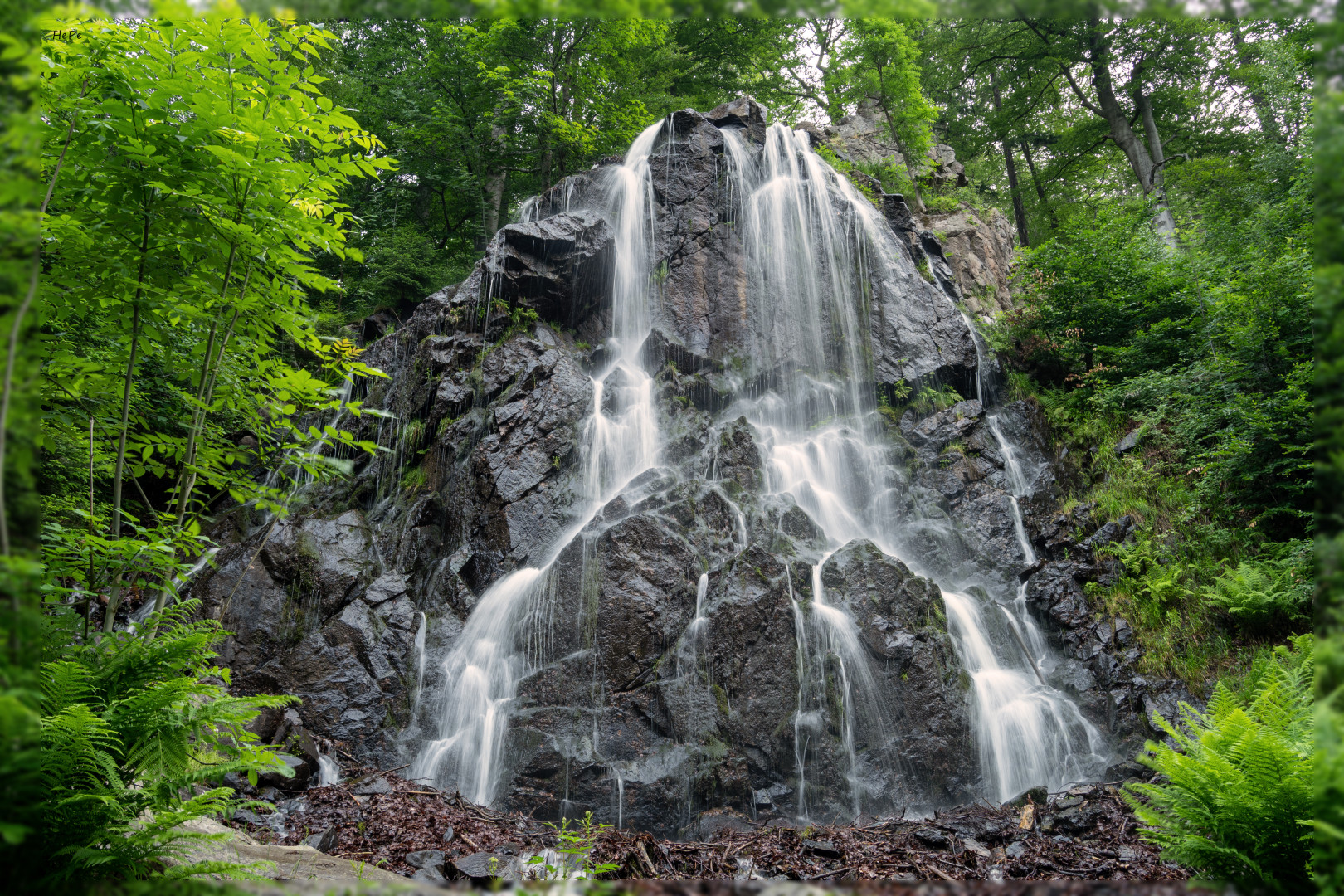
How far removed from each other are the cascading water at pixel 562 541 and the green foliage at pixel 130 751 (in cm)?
510

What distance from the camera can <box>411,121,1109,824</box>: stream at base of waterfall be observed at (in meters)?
8.09

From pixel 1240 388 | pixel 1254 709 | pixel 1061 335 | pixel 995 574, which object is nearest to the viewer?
pixel 1254 709

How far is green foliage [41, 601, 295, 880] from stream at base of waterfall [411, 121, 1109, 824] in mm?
5297

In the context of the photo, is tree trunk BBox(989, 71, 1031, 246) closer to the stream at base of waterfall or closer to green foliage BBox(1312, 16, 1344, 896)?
the stream at base of waterfall

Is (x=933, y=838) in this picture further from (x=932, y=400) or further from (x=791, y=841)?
(x=932, y=400)

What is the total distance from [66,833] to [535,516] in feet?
26.9

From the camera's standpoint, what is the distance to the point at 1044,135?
21906 mm

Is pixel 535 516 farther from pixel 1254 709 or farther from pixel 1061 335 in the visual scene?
pixel 1061 335

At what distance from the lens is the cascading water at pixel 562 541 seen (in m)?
8.21

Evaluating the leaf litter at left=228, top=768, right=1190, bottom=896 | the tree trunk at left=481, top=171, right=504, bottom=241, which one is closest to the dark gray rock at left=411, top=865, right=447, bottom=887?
the leaf litter at left=228, top=768, right=1190, bottom=896

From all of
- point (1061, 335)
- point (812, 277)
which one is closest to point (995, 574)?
→ point (1061, 335)

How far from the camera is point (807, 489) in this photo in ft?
38.4

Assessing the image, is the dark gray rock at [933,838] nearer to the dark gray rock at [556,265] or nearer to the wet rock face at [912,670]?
the wet rock face at [912,670]

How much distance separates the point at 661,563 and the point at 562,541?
2259 mm
